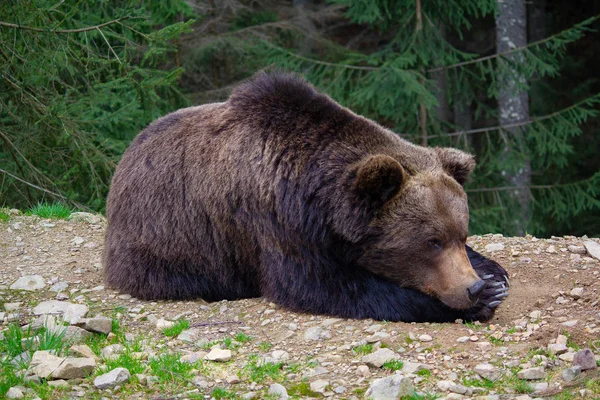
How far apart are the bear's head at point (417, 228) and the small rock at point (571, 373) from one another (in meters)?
1.14

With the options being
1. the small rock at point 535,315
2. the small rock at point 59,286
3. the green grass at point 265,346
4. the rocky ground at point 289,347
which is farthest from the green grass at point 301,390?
the small rock at point 59,286

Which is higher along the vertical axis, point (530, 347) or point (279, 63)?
point (279, 63)

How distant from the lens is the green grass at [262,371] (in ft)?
13.6

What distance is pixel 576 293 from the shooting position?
5375 mm

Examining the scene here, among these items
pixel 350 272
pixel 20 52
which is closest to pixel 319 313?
pixel 350 272

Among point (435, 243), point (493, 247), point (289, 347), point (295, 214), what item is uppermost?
point (295, 214)

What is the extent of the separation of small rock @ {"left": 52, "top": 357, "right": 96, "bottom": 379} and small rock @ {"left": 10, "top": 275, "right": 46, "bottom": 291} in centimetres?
213

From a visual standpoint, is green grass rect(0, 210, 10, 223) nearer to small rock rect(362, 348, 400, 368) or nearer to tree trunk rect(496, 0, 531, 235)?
small rock rect(362, 348, 400, 368)

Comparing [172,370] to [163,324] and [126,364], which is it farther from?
[163,324]

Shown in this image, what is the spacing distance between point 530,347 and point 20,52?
697 cm

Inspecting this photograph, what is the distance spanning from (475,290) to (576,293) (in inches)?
37.0

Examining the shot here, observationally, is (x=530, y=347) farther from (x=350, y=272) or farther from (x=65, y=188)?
A: (x=65, y=188)

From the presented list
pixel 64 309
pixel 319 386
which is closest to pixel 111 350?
pixel 64 309

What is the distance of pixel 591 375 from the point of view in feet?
12.6
